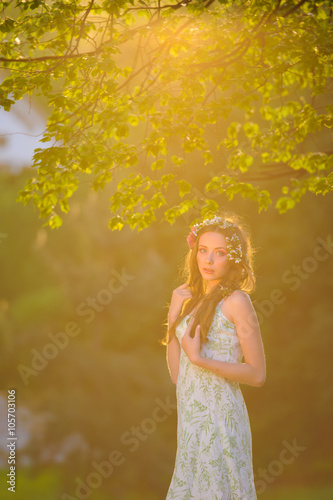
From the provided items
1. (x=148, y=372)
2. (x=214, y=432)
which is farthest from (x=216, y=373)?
(x=148, y=372)

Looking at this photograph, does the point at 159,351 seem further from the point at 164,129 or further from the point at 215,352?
the point at 215,352

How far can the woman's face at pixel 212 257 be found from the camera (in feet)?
14.8

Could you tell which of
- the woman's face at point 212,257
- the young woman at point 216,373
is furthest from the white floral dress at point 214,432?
the woman's face at point 212,257

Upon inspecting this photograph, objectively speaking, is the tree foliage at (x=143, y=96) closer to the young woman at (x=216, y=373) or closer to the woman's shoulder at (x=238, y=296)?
the young woman at (x=216, y=373)

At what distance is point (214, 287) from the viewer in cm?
453

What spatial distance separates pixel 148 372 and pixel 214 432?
23.8 ft

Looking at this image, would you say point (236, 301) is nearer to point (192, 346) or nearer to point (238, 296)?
point (238, 296)

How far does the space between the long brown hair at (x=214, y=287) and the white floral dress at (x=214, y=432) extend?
71 mm

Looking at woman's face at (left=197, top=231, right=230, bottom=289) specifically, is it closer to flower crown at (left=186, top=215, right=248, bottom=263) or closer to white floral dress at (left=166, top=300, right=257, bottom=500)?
flower crown at (left=186, top=215, right=248, bottom=263)

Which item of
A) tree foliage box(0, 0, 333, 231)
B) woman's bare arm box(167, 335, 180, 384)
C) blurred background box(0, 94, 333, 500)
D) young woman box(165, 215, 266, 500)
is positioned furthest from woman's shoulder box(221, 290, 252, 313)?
blurred background box(0, 94, 333, 500)

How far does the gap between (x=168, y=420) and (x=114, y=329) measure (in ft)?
6.45

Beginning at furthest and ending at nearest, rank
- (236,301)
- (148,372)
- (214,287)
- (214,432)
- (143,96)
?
(148,372), (143,96), (214,287), (236,301), (214,432)

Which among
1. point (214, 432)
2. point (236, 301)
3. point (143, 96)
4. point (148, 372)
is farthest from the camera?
point (148, 372)

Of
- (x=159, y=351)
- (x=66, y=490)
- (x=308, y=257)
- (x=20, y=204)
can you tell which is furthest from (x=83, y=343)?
(x=20, y=204)
